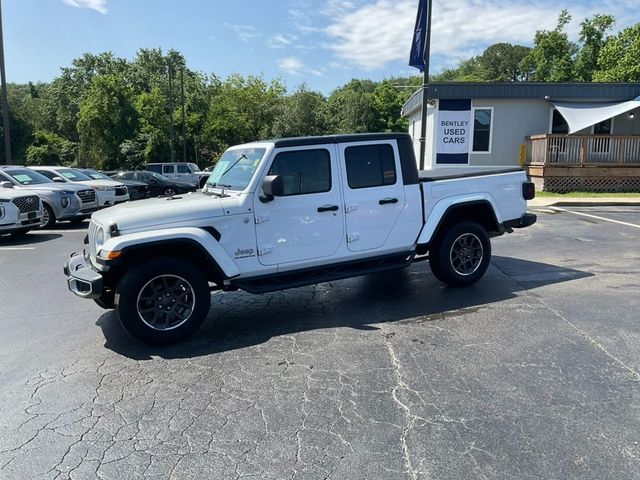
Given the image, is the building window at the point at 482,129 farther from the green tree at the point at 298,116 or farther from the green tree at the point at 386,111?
the green tree at the point at 386,111

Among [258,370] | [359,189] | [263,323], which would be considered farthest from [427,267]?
[258,370]

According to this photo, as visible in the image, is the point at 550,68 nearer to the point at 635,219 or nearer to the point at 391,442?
the point at 635,219

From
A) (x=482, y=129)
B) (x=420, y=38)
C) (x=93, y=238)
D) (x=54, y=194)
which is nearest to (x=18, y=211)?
(x=54, y=194)

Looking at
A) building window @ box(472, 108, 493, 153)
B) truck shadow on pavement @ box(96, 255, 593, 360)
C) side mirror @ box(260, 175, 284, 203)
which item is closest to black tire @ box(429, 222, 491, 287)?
truck shadow on pavement @ box(96, 255, 593, 360)

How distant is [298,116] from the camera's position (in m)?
51.1

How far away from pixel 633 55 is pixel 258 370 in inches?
1637

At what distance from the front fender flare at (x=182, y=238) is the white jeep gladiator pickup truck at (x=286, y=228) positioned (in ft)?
0.03

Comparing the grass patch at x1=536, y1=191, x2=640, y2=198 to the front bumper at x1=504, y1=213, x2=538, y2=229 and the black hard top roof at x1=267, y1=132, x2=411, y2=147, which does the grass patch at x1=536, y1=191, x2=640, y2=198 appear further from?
the black hard top roof at x1=267, y1=132, x2=411, y2=147

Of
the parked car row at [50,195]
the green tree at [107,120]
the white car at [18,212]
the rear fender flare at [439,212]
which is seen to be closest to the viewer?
the rear fender flare at [439,212]

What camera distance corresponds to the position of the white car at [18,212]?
1115cm

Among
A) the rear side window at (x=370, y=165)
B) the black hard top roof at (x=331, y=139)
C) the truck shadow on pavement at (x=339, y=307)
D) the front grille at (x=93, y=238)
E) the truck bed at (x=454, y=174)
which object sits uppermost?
the black hard top roof at (x=331, y=139)

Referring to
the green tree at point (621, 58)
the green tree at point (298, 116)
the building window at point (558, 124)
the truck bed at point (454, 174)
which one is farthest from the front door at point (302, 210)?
the green tree at point (298, 116)

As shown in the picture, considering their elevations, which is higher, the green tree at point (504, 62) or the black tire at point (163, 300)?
the green tree at point (504, 62)

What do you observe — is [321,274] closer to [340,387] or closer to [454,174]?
[340,387]
